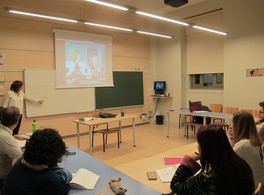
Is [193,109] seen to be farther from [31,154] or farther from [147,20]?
[31,154]

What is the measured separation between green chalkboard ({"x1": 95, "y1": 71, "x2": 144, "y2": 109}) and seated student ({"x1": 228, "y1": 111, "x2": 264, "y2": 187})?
5.13 meters

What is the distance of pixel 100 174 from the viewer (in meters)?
1.89

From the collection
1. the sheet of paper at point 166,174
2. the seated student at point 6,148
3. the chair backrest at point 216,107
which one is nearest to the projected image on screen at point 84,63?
the chair backrest at point 216,107

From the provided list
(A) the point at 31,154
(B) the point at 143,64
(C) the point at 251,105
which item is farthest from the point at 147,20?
(A) the point at 31,154

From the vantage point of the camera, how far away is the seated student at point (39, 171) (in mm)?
1280

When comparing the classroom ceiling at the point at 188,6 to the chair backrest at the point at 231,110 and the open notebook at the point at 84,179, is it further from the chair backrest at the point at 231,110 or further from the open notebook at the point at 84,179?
the open notebook at the point at 84,179

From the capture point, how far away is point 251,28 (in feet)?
19.0

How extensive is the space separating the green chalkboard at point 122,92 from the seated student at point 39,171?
532cm

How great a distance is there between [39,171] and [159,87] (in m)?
6.88

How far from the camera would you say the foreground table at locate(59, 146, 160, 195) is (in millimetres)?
1586

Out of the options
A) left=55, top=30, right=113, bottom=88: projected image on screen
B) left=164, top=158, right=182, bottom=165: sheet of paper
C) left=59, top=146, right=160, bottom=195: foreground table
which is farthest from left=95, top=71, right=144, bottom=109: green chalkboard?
left=164, top=158, right=182, bottom=165: sheet of paper

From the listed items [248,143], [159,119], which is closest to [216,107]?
→ [159,119]

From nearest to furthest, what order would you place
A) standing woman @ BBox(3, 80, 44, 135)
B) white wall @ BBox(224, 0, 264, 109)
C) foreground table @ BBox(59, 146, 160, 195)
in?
1. foreground table @ BBox(59, 146, 160, 195)
2. standing woman @ BBox(3, 80, 44, 135)
3. white wall @ BBox(224, 0, 264, 109)

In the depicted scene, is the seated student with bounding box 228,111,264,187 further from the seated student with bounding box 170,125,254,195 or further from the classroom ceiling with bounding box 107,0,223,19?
the classroom ceiling with bounding box 107,0,223,19
